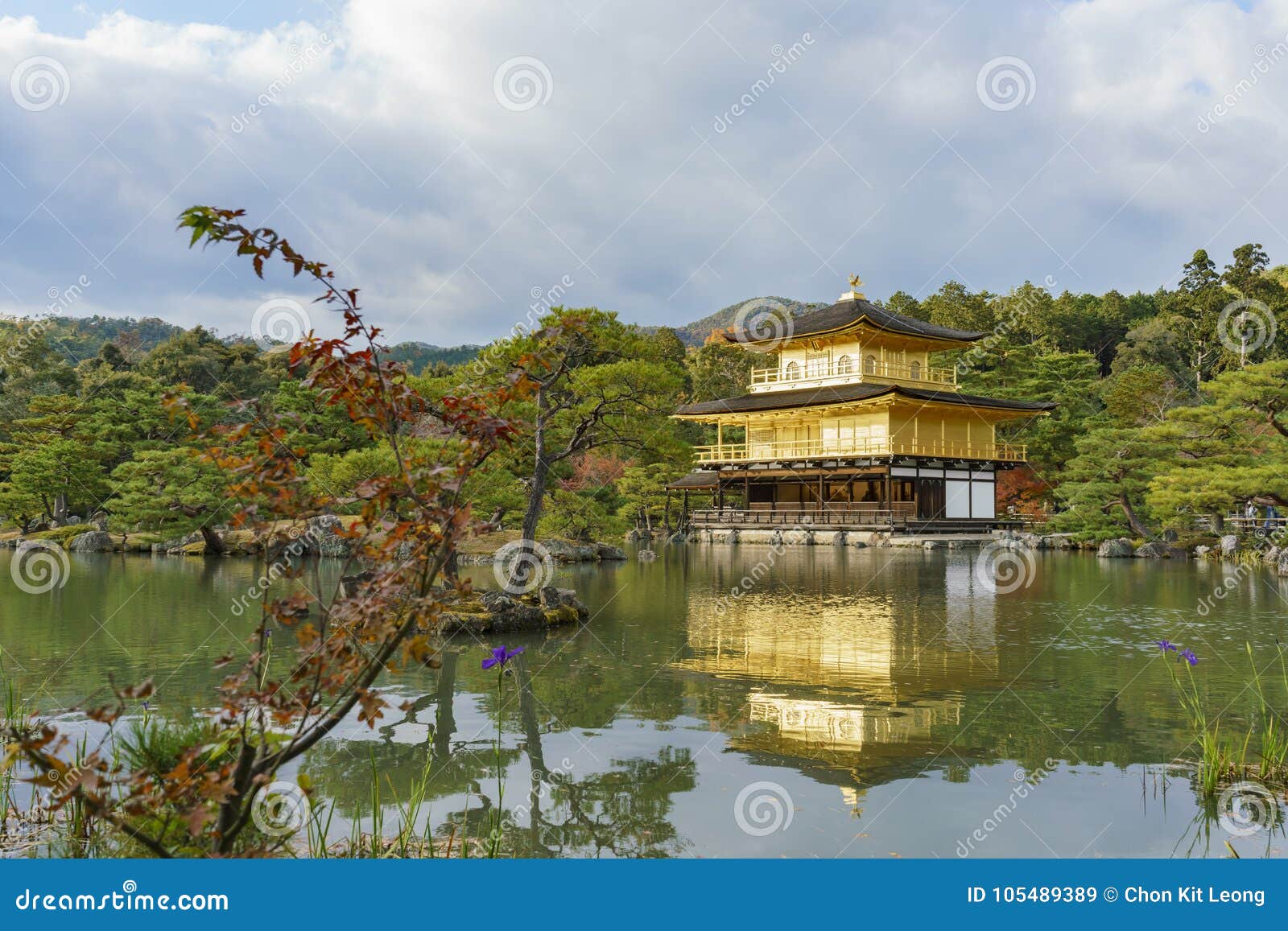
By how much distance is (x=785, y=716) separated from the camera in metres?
6.86

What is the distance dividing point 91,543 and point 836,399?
23.7m

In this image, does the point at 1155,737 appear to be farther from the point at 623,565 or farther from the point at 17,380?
the point at 17,380

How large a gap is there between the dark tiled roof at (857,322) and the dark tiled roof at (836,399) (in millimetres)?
2195

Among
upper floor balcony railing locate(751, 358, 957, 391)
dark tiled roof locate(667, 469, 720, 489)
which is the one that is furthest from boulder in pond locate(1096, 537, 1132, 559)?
dark tiled roof locate(667, 469, 720, 489)

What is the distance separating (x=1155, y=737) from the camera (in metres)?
6.27

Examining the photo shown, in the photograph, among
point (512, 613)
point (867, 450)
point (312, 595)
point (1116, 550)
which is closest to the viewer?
point (312, 595)

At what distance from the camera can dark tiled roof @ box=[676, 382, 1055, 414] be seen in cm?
3269

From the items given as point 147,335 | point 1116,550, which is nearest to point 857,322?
point 1116,550

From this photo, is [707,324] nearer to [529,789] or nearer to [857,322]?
[857,322]

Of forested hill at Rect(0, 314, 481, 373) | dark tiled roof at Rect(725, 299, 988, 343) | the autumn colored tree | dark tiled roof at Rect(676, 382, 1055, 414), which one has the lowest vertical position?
the autumn colored tree

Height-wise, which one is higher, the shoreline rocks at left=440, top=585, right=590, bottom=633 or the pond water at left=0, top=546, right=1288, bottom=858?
the shoreline rocks at left=440, top=585, right=590, bottom=633

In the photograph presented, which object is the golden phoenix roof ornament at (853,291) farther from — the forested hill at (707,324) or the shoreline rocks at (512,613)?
the forested hill at (707,324)

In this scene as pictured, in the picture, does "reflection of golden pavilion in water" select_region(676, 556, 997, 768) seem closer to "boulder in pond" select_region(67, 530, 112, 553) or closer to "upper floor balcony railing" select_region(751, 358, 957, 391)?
"boulder in pond" select_region(67, 530, 112, 553)

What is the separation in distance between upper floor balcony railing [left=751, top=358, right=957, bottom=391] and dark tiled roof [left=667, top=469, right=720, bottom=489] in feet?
14.2
